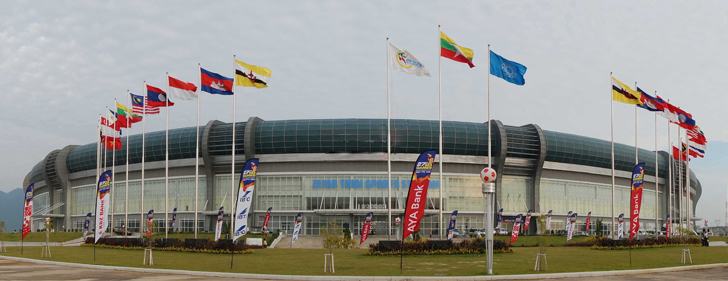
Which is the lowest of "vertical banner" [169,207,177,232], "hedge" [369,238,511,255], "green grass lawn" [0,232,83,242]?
"green grass lawn" [0,232,83,242]

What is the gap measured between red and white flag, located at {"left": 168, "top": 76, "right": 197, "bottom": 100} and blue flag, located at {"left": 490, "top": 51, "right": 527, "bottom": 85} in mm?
28072

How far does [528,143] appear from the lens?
109438 mm

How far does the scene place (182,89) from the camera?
202 ft

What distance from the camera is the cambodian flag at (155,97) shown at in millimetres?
64188

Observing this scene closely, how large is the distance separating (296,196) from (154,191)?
25745mm

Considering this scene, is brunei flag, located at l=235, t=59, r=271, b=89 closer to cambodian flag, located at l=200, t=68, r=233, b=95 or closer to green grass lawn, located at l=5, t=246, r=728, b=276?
cambodian flag, located at l=200, t=68, r=233, b=95

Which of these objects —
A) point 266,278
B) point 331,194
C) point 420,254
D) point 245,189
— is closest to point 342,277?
point 266,278

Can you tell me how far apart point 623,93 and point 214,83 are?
36.0 m

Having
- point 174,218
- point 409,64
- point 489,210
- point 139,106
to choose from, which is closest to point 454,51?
point 409,64

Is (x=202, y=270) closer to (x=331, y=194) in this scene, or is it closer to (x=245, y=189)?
(x=245, y=189)

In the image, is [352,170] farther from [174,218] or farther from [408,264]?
[408,264]

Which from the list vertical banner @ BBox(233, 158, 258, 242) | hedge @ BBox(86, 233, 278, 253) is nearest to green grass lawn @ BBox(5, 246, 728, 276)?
vertical banner @ BBox(233, 158, 258, 242)

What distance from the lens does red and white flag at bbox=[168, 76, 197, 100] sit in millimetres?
61094

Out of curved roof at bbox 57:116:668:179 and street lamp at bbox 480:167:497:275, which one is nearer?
street lamp at bbox 480:167:497:275
